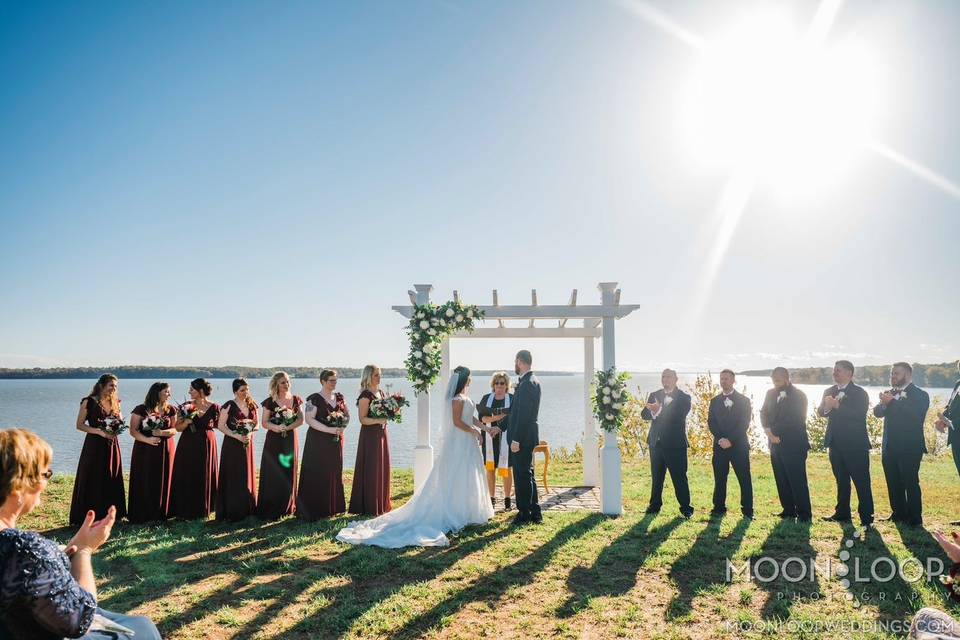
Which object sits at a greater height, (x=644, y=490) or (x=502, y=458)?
(x=502, y=458)

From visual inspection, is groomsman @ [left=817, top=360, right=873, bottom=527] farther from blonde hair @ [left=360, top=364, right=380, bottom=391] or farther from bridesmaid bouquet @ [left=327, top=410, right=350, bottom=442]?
bridesmaid bouquet @ [left=327, top=410, right=350, bottom=442]

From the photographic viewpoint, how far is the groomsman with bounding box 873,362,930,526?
280 inches

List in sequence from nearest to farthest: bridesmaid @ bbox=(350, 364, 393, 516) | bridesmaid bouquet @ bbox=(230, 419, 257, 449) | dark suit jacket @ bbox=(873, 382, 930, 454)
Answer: dark suit jacket @ bbox=(873, 382, 930, 454) → bridesmaid bouquet @ bbox=(230, 419, 257, 449) → bridesmaid @ bbox=(350, 364, 393, 516)

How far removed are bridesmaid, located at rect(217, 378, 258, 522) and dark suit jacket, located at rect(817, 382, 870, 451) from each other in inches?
284

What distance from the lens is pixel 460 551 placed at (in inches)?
243

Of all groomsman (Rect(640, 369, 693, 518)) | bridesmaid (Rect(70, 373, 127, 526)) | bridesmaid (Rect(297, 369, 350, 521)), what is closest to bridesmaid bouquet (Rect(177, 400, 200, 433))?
bridesmaid (Rect(70, 373, 127, 526))

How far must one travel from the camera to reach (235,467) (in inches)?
291

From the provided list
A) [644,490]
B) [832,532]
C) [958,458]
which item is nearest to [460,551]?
[832,532]

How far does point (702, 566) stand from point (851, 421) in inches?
125

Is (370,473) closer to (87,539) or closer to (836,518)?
(87,539)

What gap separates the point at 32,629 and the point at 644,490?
376 inches

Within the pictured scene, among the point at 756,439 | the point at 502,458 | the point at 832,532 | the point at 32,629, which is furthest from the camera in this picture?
the point at 756,439

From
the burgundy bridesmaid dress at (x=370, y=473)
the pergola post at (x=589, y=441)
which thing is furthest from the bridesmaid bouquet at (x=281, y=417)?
the pergola post at (x=589, y=441)

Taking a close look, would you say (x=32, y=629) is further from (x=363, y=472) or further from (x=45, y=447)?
(x=363, y=472)
